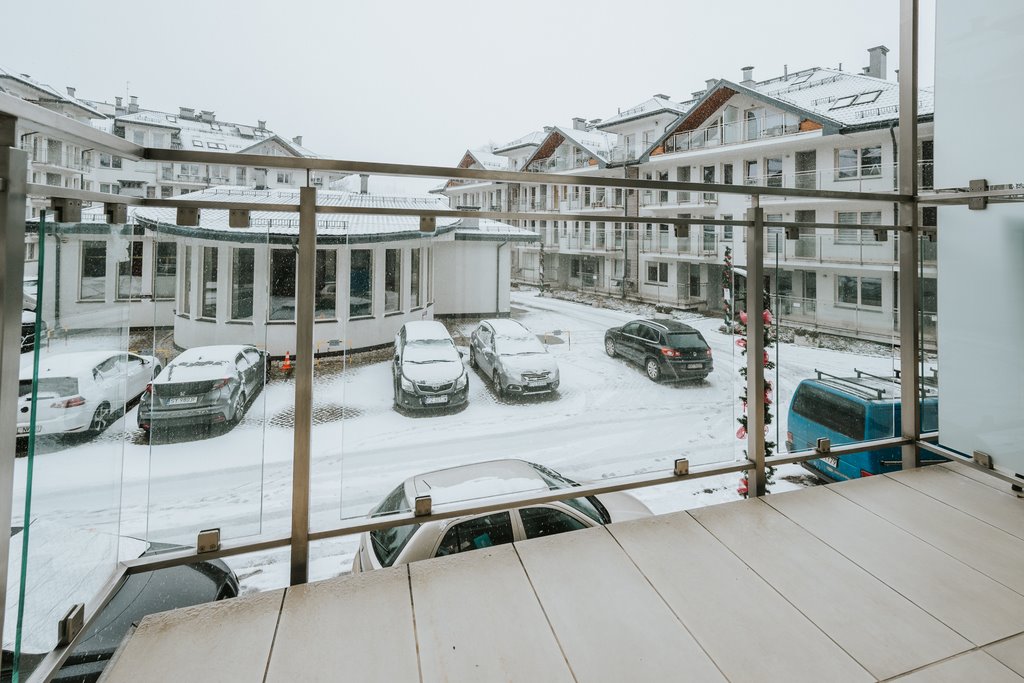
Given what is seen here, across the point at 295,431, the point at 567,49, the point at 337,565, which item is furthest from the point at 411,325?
the point at 567,49

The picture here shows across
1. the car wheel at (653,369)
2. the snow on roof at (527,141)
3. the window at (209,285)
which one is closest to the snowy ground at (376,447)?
the car wheel at (653,369)

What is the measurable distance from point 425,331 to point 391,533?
2.06ft

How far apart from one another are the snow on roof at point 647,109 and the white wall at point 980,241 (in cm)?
245

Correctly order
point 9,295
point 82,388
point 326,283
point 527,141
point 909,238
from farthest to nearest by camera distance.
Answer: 1. point 527,141
2. point 909,238
3. point 326,283
4. point 82,388
5. point 9,295

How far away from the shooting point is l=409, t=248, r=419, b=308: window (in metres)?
1.57

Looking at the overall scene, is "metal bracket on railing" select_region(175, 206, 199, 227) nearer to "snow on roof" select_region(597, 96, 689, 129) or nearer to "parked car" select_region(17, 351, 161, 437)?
"parked car" select_region(17, 351, 161, 437)

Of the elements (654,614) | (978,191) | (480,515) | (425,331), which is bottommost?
(654,614)

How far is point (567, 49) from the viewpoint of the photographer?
3.86 m

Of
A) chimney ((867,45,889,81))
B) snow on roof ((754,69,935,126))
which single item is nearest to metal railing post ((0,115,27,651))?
snow on roof ((754,69,935,126))

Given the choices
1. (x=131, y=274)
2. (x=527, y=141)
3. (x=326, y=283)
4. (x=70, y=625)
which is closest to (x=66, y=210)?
(x=131, y=274)

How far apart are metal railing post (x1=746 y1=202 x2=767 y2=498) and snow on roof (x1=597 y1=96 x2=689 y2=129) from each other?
281cm

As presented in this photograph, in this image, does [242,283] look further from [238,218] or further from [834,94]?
[834,94]

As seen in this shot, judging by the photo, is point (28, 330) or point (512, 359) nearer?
point (28, 330)

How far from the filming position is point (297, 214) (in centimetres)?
137
